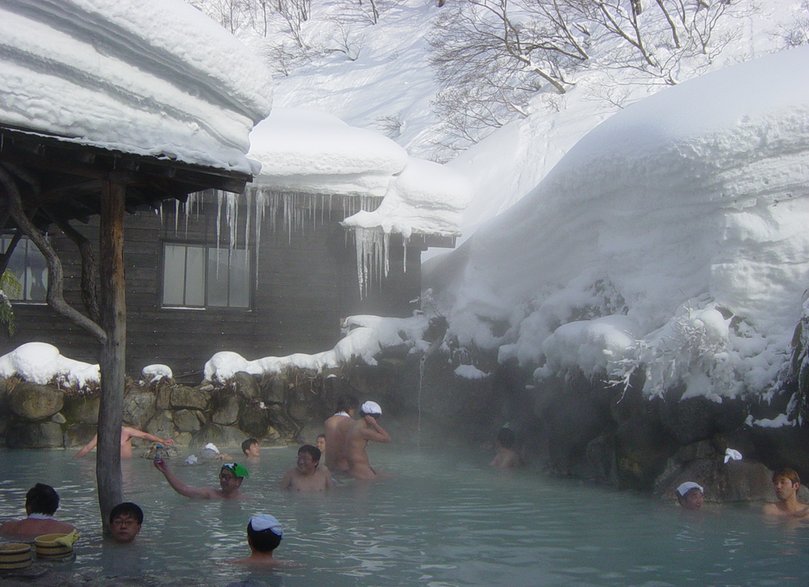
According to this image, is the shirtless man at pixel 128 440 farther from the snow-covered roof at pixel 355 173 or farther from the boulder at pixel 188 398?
the snow-covered roof at pixel 355 173

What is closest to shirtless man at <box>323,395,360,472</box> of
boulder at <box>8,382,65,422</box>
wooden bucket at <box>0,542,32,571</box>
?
boulder at <box>8,382,65,422</box>

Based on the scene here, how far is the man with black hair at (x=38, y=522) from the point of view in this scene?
16.8 ft

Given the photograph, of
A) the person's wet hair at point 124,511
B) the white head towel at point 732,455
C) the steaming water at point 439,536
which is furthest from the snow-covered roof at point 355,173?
the person's wet hair at point 124,511

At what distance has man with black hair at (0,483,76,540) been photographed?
202 inches

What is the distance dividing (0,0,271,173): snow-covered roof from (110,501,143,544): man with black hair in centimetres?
201

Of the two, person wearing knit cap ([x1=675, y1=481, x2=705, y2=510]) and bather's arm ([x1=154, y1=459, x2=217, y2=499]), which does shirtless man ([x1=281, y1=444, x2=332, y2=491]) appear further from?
person wearing knit cap ([x1=675, y1=481, x2=705, y2=510])

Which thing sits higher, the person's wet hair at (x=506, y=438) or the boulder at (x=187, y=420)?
the boulder at (x=187, y=420)

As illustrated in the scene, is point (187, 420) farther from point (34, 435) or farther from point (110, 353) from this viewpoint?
point (110, 353)

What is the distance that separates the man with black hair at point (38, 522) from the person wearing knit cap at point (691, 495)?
4.43 metres

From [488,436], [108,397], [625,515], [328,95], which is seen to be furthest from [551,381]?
[328,95]

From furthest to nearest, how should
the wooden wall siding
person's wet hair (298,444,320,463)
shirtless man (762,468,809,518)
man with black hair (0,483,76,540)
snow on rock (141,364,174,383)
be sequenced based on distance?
1. the wooden wall siding
2. snow on rock (141,364,174,383)
3. person's wet hair (298,444,320,463)
4. shirtless man (762,468,809,518)
5. man with black hair (0,483,76,540)

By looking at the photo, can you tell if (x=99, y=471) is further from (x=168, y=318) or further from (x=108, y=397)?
(x=168, y=318)

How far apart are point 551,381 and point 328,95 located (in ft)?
70.4

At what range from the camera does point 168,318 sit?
12.3 metres
